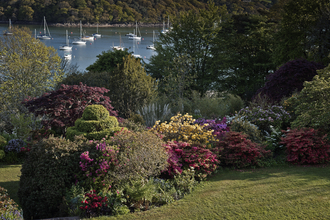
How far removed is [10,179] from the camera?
273 inches

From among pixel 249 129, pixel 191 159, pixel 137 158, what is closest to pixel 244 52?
pixel 249 129

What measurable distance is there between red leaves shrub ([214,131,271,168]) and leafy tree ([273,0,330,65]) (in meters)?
11.8

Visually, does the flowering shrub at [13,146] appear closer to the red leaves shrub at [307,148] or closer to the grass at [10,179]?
the grass at [10,179]

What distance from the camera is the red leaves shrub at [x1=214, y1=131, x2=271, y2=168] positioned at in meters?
7.07

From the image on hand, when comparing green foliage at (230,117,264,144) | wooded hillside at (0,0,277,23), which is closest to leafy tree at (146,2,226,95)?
green foliage at (230,117,264,144)

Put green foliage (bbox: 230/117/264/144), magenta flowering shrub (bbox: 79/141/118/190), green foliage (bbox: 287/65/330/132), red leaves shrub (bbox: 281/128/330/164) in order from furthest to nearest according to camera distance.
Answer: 1. green foliage (bbox: 230/117/264/144)
2. green foliage (bbox: 287/65/330/132)
3. red leaves shrub (bbox: 281/128/330/164)
4. magenta flowering shrub (bbox: 79/141/118/190)

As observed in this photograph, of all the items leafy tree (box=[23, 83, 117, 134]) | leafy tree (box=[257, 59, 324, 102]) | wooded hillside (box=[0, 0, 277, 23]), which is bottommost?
leafy tree (box=[23, 83, 117, 134])

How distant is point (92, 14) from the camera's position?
261 feet

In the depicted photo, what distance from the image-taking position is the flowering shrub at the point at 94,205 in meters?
4.84

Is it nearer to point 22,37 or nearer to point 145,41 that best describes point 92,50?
point 145,41

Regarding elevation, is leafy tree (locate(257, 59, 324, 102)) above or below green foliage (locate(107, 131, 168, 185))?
above

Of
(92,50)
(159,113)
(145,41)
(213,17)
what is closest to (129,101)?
(159,113)

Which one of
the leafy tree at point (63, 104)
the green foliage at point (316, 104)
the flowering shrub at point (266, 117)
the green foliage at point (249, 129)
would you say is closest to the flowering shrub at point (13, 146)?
the leafy tree at point (63, 104)

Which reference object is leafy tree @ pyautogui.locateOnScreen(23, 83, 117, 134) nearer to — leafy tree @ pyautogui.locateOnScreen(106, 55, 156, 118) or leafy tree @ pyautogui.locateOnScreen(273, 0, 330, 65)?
leafy tree @ pyautogui.locateOnScreen(106, 55, 156, 118)
